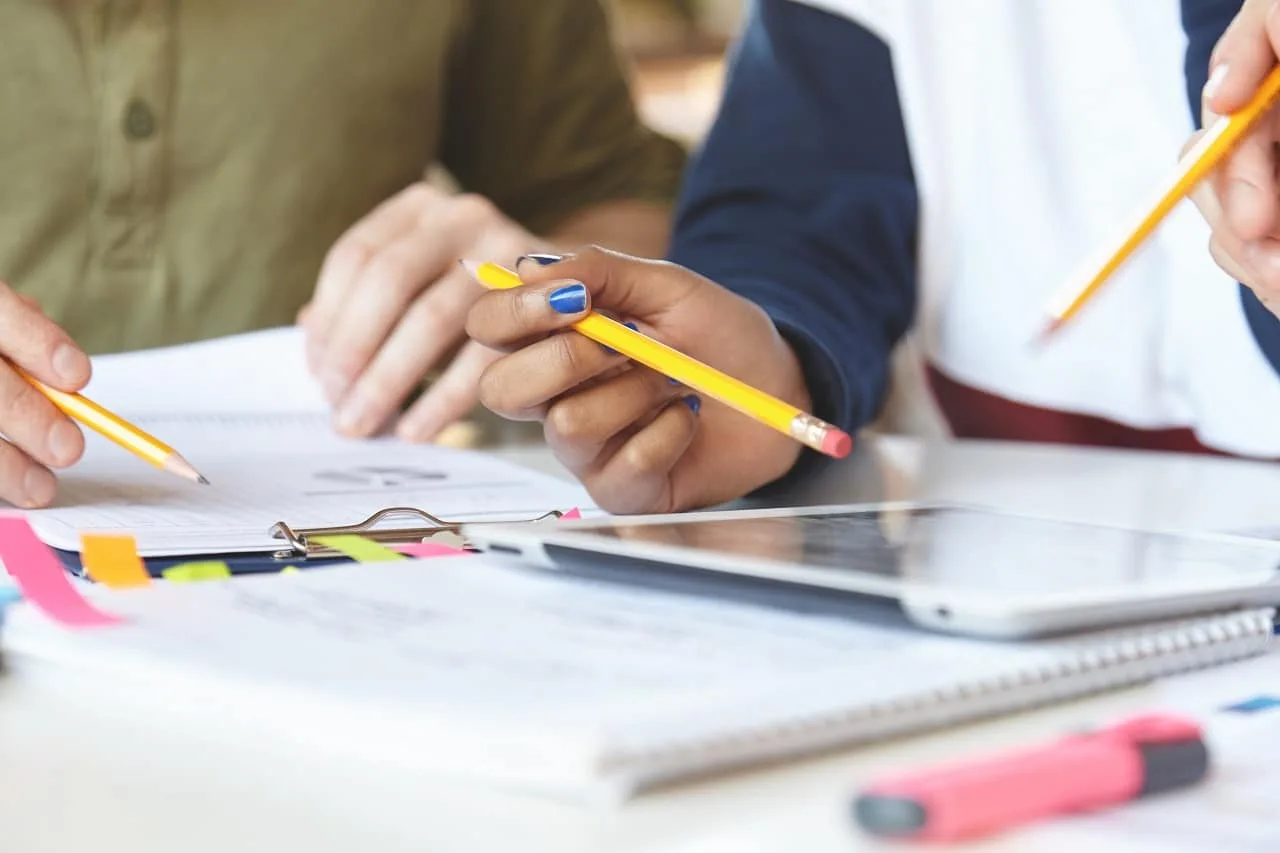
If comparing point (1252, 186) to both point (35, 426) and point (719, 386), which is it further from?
point (35, 426)

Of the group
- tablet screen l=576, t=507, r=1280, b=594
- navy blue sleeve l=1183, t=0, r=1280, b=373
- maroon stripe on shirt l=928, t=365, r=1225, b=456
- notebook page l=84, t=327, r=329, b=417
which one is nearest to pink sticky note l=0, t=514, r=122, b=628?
tablet screen l=576, t=507, r=1280, b=594

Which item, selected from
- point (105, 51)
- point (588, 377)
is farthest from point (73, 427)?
point (105, 51)

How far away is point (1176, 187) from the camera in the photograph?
1.40 feet

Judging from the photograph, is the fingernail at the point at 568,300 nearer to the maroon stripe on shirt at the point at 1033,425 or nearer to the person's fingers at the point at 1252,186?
the person's fingers at the point at 1252,186

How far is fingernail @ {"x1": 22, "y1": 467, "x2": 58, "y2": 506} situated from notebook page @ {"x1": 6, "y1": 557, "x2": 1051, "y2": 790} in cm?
16

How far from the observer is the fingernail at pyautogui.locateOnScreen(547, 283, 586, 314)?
→ 0.46 meters

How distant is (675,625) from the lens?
0.31 m

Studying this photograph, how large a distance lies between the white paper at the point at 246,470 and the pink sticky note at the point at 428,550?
0.13ft

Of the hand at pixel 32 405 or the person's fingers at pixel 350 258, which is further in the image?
the person's fingers at pixel 350 258

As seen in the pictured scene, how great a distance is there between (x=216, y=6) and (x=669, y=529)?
2.26 feet

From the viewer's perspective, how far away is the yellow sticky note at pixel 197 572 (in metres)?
0.35

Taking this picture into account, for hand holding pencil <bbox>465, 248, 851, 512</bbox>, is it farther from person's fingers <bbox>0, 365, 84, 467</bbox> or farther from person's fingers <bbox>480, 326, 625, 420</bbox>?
person's fingers <bbox>0, 365, 84, 467</bbox>

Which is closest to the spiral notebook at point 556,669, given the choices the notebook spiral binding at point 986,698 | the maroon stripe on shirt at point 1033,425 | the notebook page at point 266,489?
the notebook spiral binding at point 986,698

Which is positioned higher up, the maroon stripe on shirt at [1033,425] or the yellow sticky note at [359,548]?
the yellow sticky note at [359,548]
